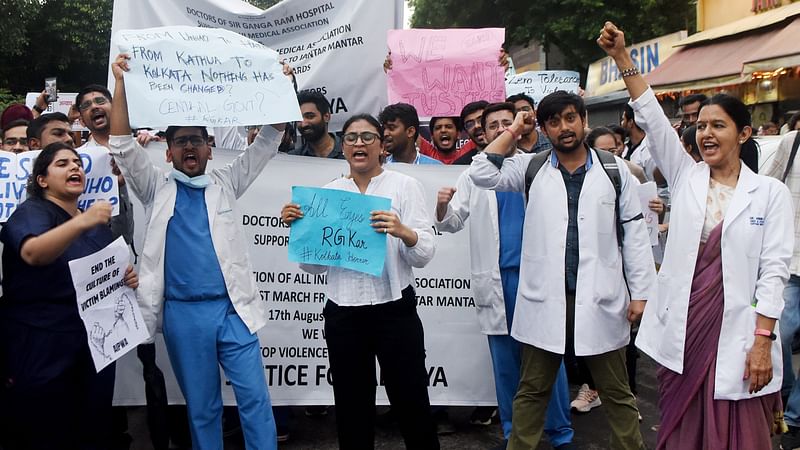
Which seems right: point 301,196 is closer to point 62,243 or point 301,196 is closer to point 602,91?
point 62,243

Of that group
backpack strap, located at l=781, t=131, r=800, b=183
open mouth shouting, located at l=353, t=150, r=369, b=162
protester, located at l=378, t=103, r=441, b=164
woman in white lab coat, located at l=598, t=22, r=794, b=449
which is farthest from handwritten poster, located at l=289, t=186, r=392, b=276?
backpack strap, located at l=781, t=131, r=800, b=183

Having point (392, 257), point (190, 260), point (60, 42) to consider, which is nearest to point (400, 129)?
point (392, 257)

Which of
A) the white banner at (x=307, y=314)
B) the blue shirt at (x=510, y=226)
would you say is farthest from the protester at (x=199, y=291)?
the blue shirt at (x=510, y=226)

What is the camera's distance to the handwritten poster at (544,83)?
296 inches

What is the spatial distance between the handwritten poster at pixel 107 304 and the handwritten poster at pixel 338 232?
85 cm

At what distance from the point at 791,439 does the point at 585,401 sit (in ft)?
4.20

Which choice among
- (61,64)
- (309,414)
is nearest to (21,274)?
(309,414)

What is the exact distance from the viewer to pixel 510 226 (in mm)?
4215

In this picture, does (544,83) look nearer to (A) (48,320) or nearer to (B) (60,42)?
(A) (48,320)

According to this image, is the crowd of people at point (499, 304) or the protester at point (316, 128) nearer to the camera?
the crowd of people at point (499, 304)

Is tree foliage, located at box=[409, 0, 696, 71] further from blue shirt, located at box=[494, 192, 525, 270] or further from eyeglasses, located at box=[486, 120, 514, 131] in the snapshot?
blue shirt, located at box=[494, 192, 525, 270]

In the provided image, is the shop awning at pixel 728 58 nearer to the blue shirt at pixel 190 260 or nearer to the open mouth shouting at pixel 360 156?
the open mouth shouting at pixel 360 156

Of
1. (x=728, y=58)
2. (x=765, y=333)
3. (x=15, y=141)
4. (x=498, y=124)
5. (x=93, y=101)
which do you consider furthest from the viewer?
(x=728, y=58)

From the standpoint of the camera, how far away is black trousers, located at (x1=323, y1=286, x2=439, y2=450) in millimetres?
3490
